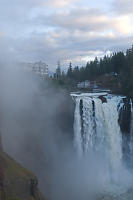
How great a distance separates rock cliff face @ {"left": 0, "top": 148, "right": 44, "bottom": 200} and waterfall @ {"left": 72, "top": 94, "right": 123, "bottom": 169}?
25.7 feet

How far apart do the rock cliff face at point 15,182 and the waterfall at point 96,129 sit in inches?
308

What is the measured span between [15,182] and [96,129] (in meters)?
10.1

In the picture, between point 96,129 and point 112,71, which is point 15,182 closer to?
point 96,129

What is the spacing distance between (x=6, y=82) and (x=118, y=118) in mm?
10542

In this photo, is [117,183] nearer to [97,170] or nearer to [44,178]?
[97,170]

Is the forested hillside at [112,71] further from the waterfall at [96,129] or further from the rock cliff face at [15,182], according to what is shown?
the rock cliff face at [15,182]

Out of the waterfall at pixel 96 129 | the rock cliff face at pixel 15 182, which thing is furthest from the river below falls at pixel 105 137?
the rock cliff face at pixel 15 182

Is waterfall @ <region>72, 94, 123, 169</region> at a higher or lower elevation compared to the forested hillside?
lower

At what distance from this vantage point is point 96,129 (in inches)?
788

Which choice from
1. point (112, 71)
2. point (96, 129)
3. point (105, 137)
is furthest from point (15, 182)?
point (112, 71)

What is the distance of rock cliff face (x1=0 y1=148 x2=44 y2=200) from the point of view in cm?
1120

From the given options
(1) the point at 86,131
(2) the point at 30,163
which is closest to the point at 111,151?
(1) the point at 86,131

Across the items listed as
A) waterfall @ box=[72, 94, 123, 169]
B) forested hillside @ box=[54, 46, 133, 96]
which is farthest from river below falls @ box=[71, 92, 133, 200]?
forested hillside @ box=[54, 46, 133, 96]

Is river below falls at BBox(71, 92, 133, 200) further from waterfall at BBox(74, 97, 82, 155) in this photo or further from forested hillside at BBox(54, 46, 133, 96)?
forested hillside at BBox(54, 46, 133, 96)
